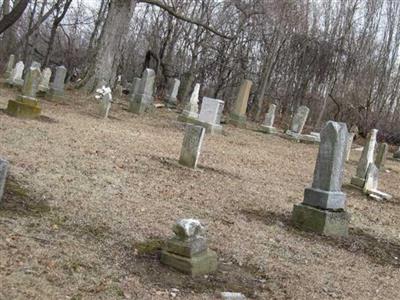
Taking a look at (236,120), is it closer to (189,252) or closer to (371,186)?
(371,186)

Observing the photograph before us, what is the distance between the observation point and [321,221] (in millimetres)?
7402

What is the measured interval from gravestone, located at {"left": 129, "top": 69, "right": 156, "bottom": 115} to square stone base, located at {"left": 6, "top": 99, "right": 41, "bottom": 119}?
625 cm

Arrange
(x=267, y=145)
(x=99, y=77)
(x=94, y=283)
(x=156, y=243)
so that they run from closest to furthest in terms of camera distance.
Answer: (x=94, y=283), (x=156, y=243), (x=267, y=145), (x=99, y=77)

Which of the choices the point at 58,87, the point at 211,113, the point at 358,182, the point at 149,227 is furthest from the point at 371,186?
the point at 58,87

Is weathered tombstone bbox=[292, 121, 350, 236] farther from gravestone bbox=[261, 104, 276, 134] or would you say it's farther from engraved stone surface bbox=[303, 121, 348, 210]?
gravestone bbox=[261, 104, 276, 134]

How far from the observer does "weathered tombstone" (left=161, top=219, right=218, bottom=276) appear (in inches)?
194

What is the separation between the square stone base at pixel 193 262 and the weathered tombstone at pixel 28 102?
808 cm

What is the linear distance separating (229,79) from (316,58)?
18.1 ft

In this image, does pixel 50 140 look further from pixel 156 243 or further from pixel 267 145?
pixel 267 145

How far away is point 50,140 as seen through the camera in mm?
9797

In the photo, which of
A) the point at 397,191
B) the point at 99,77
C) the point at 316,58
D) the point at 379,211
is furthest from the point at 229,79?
the point at 379,211

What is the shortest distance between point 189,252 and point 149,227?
1155 millimetres

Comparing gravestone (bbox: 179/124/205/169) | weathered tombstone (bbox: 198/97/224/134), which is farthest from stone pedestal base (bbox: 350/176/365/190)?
weathered tombstone (bbox: 198/97/224/134)

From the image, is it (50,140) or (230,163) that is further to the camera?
(230,163)
